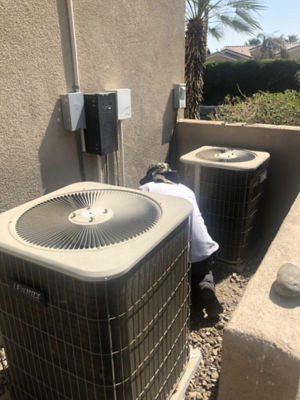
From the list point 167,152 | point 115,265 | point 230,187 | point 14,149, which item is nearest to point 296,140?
point 230,187

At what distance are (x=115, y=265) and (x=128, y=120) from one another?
2.88 meters

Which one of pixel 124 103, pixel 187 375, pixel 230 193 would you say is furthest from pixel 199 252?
pixel 124 103

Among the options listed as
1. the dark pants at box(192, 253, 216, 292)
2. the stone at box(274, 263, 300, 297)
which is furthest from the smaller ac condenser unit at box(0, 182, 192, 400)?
the dark pants at box(192, 253, 216, 292)

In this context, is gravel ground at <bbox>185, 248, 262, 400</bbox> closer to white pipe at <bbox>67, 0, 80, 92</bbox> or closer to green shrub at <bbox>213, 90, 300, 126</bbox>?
green shrub at <bbox>213, 90, 300, 126</bbox>

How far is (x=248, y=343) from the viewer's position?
131cm

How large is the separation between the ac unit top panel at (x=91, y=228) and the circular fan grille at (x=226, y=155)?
74.9 inches

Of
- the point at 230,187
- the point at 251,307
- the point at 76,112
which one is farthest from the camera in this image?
the point at 230,187

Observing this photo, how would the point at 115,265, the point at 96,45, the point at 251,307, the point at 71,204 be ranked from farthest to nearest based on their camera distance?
the point at 96,45 → the point at 71,204 → the point at 251,307 → the point at 115,265

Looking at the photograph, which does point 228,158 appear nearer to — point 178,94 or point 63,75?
point 178,94

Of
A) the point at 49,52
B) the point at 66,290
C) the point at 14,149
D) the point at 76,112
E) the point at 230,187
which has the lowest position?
the point at 230,187

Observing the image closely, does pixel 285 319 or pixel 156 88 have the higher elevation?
pixel 156 88

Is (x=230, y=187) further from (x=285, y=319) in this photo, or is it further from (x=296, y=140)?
(x=285, y=319)

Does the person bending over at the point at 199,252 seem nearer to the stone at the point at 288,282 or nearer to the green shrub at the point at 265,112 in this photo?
the stone at the point at 288,282

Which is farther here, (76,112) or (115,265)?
(76,112)
